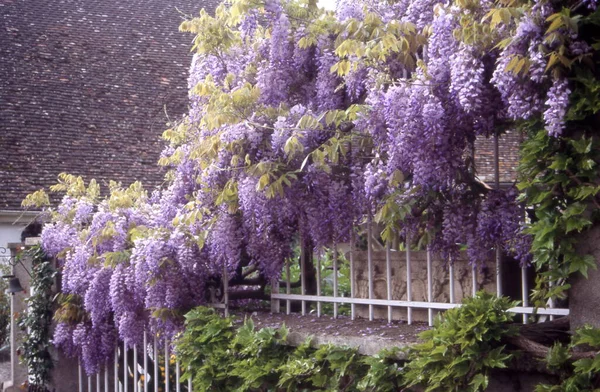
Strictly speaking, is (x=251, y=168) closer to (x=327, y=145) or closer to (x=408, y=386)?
(x=327, y=145)

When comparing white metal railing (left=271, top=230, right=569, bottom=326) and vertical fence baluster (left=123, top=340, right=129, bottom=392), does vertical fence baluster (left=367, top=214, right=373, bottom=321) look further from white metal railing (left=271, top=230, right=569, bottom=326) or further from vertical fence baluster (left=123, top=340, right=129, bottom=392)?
vertical fence baluster (left=123, top=340, right=129, bottom=392)

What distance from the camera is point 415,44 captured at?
4004 millimetres

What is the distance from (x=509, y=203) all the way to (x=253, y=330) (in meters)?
1.95

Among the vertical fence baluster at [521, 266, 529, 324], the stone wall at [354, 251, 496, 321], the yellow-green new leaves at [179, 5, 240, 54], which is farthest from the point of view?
the yellow-green new leaves at [179, 5, 240, 54]

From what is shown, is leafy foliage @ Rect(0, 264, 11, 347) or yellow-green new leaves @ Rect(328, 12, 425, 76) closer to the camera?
yellow-green new leaves @ Rect(328, 12, 425, 76)

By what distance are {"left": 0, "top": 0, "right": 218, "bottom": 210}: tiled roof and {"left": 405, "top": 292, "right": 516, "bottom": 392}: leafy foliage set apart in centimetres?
1046

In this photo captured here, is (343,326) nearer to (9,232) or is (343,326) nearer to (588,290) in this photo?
(588,290)

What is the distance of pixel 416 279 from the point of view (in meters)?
4.31

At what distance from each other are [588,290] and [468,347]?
535 mm

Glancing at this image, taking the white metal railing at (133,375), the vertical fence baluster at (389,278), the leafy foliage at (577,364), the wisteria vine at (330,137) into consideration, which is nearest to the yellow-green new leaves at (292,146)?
the wisteria vine at (330,137)

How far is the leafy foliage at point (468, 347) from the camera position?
3279 mm

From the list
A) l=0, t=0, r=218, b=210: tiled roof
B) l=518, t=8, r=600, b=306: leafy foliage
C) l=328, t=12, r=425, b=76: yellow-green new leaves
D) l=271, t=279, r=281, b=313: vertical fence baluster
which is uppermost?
l=0, t=0, r=218, b=210: tiled roof

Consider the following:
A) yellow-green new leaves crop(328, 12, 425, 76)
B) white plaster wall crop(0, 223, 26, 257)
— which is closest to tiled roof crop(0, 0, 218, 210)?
white plaster wall crop(0, 223, 26, 257)

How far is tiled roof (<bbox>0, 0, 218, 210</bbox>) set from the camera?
13.5m
